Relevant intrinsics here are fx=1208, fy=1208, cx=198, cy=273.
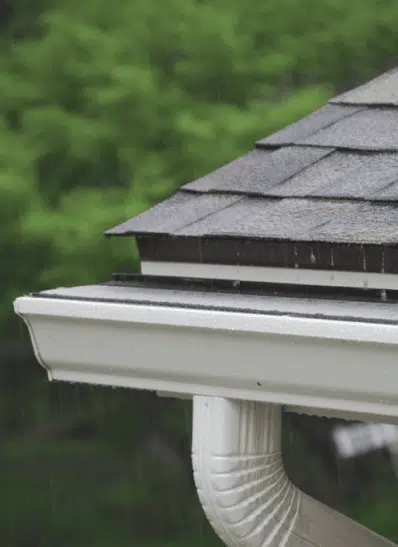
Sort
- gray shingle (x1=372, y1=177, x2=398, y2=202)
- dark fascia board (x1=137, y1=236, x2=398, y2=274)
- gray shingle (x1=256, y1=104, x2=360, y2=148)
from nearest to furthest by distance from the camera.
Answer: dark fascia board (x1=137, y1=236, x2=398, y2=274) < gray shingle (x1=372, y1=177, x2=398, y2=202) < gray shingle (x1=256, y1=104, x2=360, y2=148)

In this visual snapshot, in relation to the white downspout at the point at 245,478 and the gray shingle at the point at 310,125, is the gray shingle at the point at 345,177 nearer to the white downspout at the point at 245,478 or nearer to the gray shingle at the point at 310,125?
the gray shingle at the point at 310,125

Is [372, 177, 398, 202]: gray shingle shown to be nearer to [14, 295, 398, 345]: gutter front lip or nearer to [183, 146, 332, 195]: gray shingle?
[183, 146, 332, 195]: gray shingle

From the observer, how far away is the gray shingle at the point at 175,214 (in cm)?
282

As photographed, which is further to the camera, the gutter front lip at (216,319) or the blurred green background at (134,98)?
the blurred green background at (134,98)

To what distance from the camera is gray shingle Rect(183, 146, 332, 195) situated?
2938mm

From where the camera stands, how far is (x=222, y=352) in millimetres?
2449

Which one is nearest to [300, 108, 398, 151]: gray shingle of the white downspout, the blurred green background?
the white downspout

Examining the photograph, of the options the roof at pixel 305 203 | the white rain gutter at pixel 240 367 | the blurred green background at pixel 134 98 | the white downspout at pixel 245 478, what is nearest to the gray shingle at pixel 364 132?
the roof at pixel 305 203

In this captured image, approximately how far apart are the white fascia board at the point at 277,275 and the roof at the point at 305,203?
16 mm

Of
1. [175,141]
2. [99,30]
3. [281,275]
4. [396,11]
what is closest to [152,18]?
[99,30]

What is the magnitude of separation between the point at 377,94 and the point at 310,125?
7.7 inches

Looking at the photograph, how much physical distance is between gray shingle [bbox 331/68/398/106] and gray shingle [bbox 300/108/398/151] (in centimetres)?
3

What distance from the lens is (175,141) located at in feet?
21.6

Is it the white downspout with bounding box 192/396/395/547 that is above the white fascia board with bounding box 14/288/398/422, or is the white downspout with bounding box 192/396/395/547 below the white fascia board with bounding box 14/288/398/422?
below
